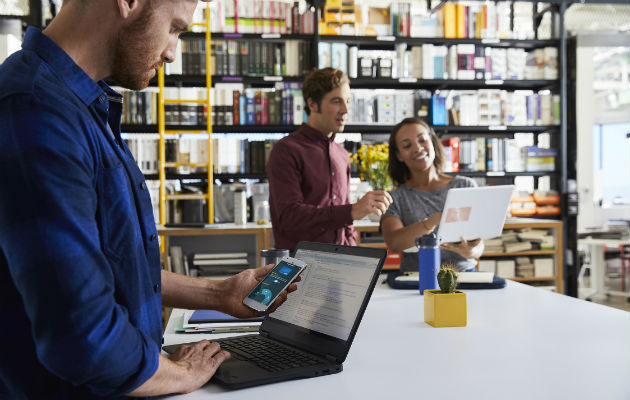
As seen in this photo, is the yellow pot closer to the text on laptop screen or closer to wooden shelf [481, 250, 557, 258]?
the text on laptop screen

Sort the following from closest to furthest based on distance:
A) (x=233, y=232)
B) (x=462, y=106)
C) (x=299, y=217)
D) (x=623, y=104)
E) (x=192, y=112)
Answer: (x=299, y=217) < (x=233, y=232) < (x=192, y=112) < (x=462, y=106) < (x=623, y=104)

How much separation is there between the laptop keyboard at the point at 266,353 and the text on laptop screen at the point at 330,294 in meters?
0.06

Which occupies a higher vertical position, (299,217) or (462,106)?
(462,106)

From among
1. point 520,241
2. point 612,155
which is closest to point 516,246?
point 520,241

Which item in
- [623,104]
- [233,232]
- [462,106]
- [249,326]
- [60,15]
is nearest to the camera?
[60,15]

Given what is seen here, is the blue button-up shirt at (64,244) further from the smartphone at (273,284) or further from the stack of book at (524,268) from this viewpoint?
the stack of book at (524,268)

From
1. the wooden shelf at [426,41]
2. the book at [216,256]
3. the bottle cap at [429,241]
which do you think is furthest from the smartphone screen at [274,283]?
the wooden shelf at [426,41]

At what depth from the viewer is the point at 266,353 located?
1.04 metres

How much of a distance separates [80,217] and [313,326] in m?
0.57

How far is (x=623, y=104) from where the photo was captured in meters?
9.90

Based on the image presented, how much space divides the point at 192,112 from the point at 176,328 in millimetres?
3428

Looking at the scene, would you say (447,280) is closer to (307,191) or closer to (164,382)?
(164,382)

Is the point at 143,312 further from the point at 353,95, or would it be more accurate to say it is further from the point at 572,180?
the point at 572,180

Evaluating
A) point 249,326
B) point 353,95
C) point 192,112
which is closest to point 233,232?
point 192,112
